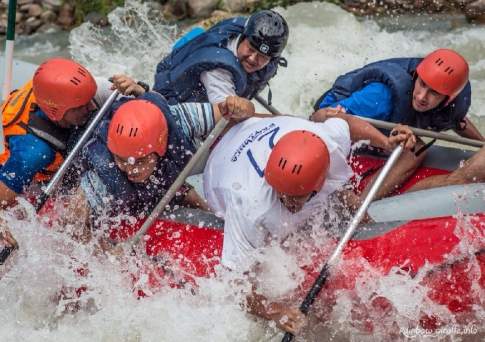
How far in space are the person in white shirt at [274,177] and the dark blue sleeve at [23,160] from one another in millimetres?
966

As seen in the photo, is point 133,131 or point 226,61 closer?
point 133,131

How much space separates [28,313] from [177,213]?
43.9 inches

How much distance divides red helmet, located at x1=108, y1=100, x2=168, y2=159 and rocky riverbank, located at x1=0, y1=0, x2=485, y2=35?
4.77 meters

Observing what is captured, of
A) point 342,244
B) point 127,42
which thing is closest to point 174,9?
point 127,42

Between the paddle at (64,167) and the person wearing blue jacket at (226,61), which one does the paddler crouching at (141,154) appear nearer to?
the paddle at (64,167)

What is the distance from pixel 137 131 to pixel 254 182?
649 millimetres

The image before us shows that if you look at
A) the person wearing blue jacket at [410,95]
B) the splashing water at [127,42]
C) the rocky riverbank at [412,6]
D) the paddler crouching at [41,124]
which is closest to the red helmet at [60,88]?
the paddler crouching at [41,124]

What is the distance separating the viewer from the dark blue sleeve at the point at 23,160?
4.32 m

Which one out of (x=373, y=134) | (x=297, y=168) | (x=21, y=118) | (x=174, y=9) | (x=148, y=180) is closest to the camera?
(x=297, y=168)

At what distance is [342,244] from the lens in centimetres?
388

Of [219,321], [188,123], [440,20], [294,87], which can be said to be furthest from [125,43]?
[219,321]

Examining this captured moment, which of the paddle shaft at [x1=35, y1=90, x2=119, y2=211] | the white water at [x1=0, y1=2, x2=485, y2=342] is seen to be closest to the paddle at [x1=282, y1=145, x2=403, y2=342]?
the white water at [x1=0, y1=2, x2=485, y2=342]

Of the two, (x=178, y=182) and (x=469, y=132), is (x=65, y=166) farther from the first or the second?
(x=469, y=132)

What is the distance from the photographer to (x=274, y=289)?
399cm
